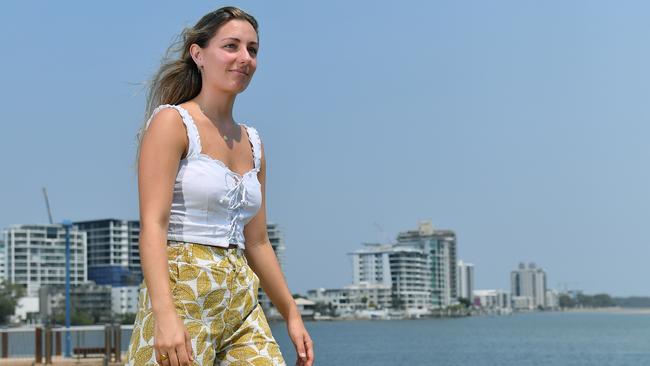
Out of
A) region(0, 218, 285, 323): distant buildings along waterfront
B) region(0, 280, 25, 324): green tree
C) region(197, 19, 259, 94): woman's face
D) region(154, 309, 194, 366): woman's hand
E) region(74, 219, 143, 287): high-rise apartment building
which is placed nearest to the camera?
region(154, 309, 194, 366): woman's hand

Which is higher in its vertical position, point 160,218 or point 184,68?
point 184,68

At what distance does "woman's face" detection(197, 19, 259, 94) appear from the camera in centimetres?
320

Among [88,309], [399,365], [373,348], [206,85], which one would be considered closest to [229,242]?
[206,85]

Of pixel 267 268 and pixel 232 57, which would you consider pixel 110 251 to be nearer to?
pixel 267 268

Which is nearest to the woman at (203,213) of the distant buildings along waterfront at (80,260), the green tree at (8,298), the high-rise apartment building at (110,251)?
the green tree at (8,298)

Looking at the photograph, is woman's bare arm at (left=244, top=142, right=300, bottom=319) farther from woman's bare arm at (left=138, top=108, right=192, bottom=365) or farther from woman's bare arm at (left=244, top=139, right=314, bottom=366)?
woman's bare arm at (left=138, top=108, right=192, bottom=365)

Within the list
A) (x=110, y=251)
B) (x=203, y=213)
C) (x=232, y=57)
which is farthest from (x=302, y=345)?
(x=110, y=251)

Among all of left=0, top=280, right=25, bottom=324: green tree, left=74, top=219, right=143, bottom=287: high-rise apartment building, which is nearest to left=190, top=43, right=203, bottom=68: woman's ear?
left=0, top=280, right=25, bottom=324: green tree

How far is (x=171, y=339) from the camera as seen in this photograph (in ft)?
9.45

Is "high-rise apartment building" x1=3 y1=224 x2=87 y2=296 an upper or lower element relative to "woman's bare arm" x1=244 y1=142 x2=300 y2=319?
upper

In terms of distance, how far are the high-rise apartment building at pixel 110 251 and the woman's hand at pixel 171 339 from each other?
175555mm

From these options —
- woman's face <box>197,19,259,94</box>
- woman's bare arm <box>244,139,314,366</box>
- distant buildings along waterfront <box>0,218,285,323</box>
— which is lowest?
woman's bare arm <box>244,139,314,366</box>

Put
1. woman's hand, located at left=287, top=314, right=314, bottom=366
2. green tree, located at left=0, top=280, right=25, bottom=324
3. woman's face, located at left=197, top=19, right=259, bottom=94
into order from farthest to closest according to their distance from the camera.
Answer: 1. green tree, located at left=0, top=280, right=25, bottom=324
2. woman's hand, located at left=287, top=314, right=314, bottom=366
3. woman's face, located at left=197, top=19, right=259, bottom=94

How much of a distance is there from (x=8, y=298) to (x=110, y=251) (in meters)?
40.7
